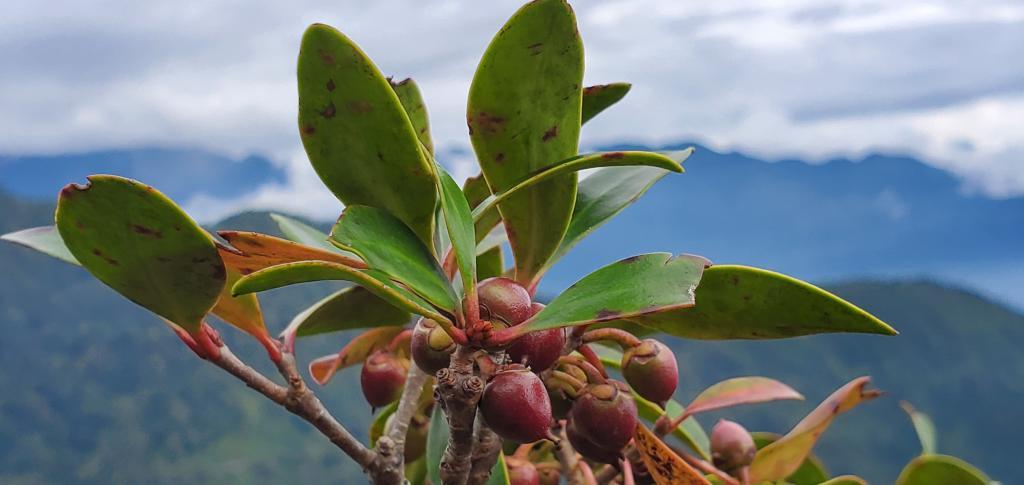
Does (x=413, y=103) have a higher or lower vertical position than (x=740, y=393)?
higher

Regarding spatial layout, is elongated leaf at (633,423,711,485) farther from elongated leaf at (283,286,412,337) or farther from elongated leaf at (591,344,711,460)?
elongated leaf at (283,286,412,337)

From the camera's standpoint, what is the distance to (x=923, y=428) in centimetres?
151

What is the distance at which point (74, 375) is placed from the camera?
4141 cm

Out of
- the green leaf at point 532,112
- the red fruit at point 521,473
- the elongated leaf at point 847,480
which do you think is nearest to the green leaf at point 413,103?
the green leaf at point 532,112

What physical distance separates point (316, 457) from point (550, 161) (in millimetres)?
37399

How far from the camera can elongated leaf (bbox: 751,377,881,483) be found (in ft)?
3.73

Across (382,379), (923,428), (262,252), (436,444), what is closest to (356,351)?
(382,379)

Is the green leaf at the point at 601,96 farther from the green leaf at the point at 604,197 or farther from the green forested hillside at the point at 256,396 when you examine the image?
the green forested hillside at the point at 256,396

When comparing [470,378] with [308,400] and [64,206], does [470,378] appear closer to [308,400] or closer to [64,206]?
[308,400]

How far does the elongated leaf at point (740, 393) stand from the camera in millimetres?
1108

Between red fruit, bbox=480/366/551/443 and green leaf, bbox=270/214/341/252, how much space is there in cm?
42

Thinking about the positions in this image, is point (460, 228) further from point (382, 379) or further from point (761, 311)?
point (382, 379)

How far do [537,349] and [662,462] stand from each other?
0.22 m

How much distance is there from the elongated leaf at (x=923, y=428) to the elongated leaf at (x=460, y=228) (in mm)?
1044
